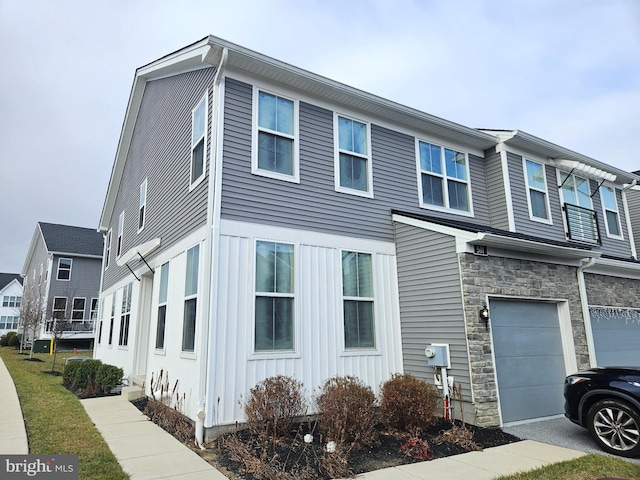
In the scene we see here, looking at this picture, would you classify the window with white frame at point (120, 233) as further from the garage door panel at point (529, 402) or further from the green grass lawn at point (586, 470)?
the green grass lawn at point (586, 470)

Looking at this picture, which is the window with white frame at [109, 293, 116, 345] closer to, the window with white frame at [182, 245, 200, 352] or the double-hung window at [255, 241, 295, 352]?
the window with white frame at [182, 245, 200, 352]

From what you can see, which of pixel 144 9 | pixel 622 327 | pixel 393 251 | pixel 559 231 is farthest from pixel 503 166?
pixel 144 9

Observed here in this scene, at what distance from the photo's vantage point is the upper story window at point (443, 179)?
9438 mm

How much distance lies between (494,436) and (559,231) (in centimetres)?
701

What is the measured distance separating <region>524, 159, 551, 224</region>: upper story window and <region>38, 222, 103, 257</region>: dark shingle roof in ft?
81.3

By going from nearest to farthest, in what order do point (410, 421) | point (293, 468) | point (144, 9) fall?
1. point (293, 468)
2. point (410, 421)
3. point (144, 9)

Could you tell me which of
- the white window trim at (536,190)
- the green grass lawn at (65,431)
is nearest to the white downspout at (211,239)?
the green grass lawn at (65,431)

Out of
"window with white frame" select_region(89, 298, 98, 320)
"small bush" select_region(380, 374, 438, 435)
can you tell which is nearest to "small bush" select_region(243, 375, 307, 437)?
"small bush" select_region(380, 374, 438, 435)

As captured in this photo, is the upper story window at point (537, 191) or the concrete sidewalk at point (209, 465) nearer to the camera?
the concrete sidewalk at point (209, 465)

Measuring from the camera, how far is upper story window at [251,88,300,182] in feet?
23.8

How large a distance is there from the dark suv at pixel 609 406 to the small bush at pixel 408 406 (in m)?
2.09

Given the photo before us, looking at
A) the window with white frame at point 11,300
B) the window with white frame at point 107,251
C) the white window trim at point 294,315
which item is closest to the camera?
the white window trim at point 294,315

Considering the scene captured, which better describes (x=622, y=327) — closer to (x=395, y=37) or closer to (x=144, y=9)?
(x=395, y=37)

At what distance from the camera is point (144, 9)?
10.7 metres
